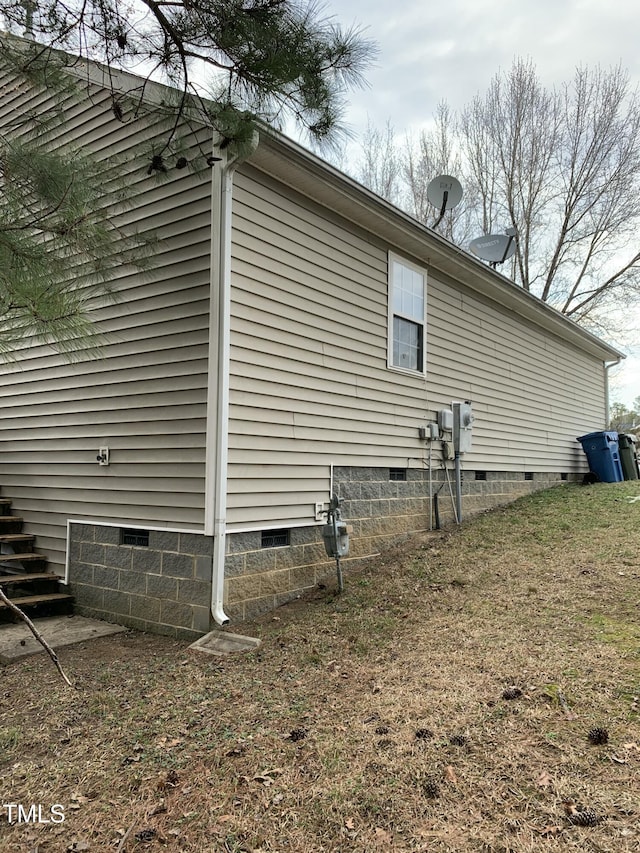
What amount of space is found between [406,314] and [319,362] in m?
1.81

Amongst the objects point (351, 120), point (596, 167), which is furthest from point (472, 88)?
point (351, 120)

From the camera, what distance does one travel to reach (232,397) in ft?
15.4

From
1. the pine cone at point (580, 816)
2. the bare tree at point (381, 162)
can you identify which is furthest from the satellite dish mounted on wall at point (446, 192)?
the bare tree at point (381, 162)

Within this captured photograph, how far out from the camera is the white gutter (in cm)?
449

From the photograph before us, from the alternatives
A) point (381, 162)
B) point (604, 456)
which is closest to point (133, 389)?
point (604, 456)

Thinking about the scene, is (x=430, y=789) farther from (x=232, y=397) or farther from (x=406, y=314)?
(x=406, y=314)

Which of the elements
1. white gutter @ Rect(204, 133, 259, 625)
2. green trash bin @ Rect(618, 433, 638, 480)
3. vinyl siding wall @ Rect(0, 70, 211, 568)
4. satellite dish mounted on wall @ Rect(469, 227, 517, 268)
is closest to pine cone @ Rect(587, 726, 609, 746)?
white gutter @ Rect(204, 133, 259, 625)

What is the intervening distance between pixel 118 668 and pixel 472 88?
19.1 m

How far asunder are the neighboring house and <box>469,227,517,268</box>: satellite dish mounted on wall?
9.19ft

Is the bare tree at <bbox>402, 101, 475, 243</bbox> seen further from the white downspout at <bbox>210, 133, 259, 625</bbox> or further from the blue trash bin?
the white downspout at <bbox>210, 133, 259, 625</bbox>

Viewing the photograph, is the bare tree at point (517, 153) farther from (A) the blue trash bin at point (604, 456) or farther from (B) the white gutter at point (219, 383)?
(B) the white gutter at point (219, 383)

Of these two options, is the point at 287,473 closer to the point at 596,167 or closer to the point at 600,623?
the point at 600,623

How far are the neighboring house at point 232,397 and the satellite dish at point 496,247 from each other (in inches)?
110

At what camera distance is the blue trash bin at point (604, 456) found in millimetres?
10984
